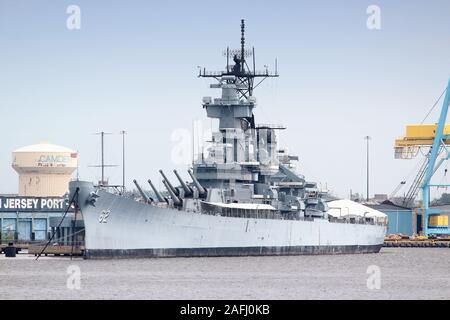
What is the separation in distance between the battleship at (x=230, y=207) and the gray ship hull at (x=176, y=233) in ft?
0.20

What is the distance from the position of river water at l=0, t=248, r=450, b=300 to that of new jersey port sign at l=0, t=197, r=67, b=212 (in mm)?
32980

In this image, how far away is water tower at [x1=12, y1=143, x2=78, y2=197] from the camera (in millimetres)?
147375

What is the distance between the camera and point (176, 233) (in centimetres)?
7669

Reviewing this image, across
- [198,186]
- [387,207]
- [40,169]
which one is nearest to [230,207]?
[198,186]

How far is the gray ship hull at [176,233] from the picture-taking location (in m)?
73.4

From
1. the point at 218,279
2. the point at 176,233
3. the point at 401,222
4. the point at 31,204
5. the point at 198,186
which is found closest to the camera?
the point at 218,279

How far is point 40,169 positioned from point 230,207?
228 feet

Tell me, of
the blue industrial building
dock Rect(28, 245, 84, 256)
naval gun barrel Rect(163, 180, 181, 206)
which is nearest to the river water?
dock Rect(28, 245, 84, 256)

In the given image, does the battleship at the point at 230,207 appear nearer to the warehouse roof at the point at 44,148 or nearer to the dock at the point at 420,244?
the dock at the point at 420,244

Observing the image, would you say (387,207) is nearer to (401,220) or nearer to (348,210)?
(401,220)

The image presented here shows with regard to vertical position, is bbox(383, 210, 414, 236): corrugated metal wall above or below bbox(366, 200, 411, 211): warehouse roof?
below
